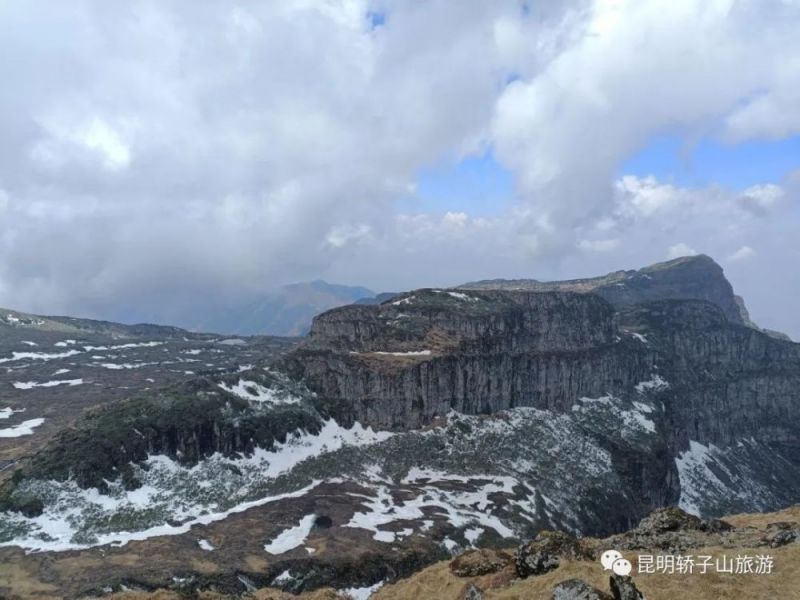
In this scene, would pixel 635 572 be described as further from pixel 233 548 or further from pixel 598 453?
pixel 598 453

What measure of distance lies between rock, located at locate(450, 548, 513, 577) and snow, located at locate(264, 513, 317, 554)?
47.6 m

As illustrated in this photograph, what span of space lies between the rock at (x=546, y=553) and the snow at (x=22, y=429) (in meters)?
125

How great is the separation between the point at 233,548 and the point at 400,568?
70.2 ft

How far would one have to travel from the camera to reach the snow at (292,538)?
7360 centimetres

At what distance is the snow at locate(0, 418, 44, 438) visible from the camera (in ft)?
390

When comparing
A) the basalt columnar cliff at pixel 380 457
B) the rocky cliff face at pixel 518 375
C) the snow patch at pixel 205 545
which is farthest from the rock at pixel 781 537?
the rocky cliff face at pixel 518 375

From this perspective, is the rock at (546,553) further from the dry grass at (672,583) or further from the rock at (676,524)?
the rock at (676,524)

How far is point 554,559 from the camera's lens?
2805 cm

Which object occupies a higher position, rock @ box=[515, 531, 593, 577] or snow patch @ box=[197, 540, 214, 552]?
rock @ box=[515, 531, 593, 577]

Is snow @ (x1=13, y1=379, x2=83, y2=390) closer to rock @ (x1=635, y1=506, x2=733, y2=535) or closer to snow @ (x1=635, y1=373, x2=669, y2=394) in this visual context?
rock @ (x1=635, y1=506, x2=733, y2=535)

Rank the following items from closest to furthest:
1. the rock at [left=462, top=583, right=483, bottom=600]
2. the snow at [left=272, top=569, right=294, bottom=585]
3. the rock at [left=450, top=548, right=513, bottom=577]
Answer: the rock at [left=462, top=583, right=483, bottom=600] → the rock at [left=450, top=548, right=513, bottom=577] → the snow at [left=272, top=569, right=294, bottom=585]

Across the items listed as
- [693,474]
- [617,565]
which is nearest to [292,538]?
[617,565]

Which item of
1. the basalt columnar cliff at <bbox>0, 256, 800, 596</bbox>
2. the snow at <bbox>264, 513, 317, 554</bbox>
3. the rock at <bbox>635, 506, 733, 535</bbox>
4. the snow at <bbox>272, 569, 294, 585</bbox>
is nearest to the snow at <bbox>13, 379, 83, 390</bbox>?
the basalt columnar cliff at <bbox>0, 256, 800, 596</bbox>

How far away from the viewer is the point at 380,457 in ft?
372
